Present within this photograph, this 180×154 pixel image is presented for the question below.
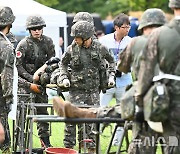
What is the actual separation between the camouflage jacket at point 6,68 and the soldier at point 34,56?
2009 millimetres

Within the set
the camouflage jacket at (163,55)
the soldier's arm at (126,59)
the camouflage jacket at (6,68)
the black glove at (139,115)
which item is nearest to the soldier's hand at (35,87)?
the camouflage jacket at (6,68)

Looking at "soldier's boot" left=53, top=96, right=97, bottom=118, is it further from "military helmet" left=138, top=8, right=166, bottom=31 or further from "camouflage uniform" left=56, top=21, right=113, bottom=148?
"camouflage uniform" left=56, top=21, right=113, bottom=148

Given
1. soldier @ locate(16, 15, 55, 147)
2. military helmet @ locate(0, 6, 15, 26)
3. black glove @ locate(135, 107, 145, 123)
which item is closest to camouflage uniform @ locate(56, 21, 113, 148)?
soldier @ locate(16, 15, 55, 147)

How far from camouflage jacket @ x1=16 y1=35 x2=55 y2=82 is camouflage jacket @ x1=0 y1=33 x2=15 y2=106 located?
2.06m

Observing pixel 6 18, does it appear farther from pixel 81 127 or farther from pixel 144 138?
pixel 144 138

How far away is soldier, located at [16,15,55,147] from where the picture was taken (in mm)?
13422

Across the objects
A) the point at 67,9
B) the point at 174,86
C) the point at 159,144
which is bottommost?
the point at 159,144

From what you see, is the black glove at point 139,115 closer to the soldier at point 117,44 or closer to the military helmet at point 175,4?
the military helmet at point 175,4

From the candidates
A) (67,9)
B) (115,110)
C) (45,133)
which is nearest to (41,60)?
(45,133)

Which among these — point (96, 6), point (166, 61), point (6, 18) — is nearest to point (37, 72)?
point (6, 18)

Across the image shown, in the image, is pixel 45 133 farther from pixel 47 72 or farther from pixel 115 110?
pixel 115 110

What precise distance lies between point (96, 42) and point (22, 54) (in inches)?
56.1

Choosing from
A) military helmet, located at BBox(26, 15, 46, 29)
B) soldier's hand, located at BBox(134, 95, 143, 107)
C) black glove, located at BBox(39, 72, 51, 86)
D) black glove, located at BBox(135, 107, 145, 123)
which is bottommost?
black glove, located at BBox(135, 107, 145, 123)

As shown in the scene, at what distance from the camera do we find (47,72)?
42.5ft
